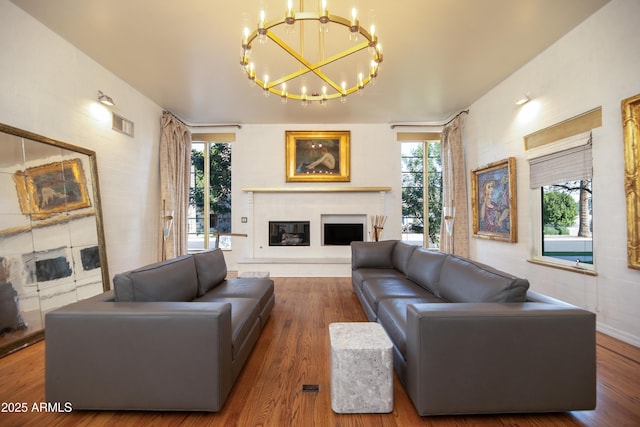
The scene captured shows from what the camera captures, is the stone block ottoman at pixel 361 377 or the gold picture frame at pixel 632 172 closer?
the stone block ottoman at pixel 361 377

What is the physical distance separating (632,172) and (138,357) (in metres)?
3.89

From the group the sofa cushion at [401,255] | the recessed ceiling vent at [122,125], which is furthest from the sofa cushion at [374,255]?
the recessed ceiling vent at [122,125]

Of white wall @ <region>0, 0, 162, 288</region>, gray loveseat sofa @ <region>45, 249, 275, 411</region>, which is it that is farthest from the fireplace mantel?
gray loveseat sofa @ <region>45, 249, 275, 411</region>

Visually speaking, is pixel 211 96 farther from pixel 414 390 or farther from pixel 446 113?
pixel 414 390

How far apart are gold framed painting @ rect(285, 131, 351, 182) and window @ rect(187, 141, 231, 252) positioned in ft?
4.70

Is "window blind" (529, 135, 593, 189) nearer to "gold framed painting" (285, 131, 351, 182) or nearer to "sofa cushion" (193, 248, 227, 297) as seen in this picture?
"gold framed painting" (285, 131, 351, 182)

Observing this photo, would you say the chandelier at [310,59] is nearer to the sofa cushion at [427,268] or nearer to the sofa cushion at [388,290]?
the sofa cushion at [427,268]

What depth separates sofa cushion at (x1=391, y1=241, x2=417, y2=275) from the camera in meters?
3.38

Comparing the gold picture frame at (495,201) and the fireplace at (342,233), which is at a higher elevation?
the gold picture frame at (495,201)

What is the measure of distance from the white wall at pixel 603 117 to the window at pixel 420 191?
2.24m

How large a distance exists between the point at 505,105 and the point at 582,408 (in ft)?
12.6

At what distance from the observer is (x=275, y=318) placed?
308 centimetres

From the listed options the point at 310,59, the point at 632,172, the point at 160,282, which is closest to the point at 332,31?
the point at 310,59

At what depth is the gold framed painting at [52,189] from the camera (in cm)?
254
